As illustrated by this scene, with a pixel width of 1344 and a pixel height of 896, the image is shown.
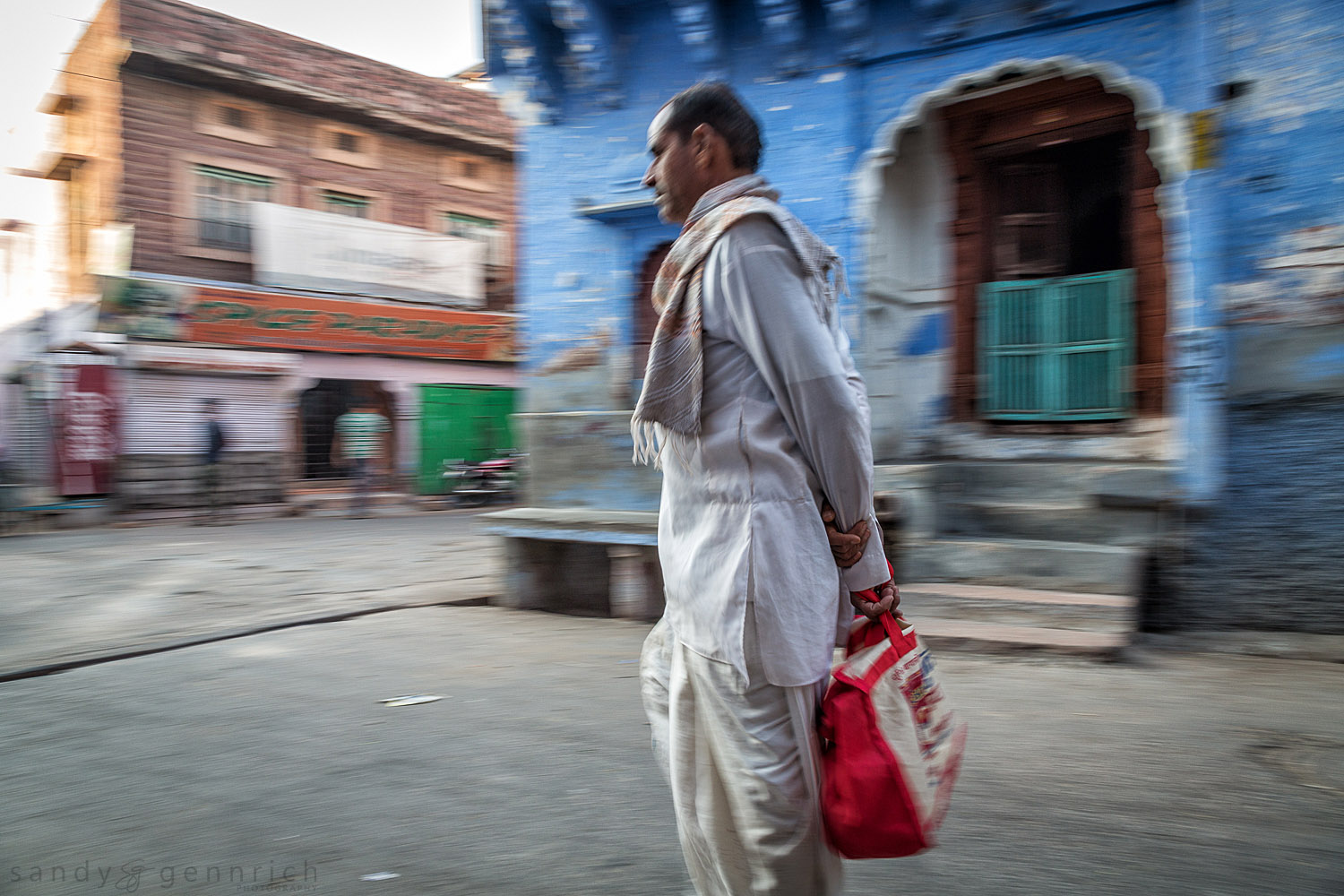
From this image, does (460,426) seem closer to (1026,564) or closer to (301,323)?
(301,323)

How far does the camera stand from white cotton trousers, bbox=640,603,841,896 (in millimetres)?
1548

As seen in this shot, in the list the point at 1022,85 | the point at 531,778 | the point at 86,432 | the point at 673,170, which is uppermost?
the point at 1022,85

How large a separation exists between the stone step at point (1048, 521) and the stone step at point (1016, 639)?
3.04 ft

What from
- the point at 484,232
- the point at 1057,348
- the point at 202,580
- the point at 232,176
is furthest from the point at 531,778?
the point at 484,232

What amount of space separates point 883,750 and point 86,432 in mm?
15752

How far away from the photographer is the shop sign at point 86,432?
13.9 meters

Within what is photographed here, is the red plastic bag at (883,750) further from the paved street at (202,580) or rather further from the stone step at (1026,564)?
the paved street at (202,580)

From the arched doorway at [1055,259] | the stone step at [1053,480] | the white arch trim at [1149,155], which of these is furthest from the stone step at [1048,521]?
the arched doorway at [1055,259]

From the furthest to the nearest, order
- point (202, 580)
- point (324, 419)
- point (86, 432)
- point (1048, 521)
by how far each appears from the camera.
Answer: point (324, 419) → point (86, 432) → point (202, 580) → point (1048, 521)

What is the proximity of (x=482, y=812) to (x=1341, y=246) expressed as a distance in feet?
16.2

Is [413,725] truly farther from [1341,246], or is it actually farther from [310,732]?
[1341,246]

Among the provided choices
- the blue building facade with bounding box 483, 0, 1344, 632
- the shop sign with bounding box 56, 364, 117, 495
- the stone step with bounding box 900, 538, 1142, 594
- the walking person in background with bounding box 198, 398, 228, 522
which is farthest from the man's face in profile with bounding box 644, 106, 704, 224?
the shop sign with bounding box 56, 364, 117, 495

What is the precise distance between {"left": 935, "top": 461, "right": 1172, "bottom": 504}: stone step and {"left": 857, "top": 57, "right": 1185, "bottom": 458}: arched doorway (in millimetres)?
381

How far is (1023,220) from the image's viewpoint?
20.9 feet
